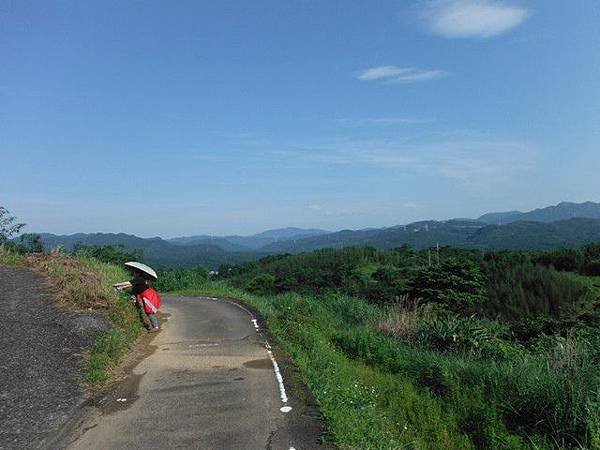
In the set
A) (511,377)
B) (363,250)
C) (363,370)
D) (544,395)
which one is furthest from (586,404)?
(363,250)

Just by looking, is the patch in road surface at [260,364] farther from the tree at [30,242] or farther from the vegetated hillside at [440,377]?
the tree at [30,242]

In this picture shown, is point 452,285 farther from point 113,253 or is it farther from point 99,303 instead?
point 99,303

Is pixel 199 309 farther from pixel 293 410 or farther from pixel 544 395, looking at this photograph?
pixel 544 395

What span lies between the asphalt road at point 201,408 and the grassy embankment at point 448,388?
0.53 meters

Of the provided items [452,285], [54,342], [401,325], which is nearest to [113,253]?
[401,325]

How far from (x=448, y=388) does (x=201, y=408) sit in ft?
14.4

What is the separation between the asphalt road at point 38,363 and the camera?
5320 mm

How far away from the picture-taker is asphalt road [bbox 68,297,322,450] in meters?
5.05

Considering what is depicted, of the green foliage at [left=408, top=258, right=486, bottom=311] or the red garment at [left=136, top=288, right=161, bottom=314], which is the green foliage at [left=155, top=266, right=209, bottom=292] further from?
the red garment at [left=136, top=288, right=161, bottom=314]

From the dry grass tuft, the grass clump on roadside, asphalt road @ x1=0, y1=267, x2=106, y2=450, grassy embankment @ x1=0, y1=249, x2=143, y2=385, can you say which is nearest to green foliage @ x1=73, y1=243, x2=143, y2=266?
grassy embankment @ x1=0, y1=249, x2=143, y2=385

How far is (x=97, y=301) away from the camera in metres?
10.1

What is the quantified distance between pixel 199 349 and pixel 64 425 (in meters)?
3.68

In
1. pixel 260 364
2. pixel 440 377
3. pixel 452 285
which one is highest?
pixel 260 364

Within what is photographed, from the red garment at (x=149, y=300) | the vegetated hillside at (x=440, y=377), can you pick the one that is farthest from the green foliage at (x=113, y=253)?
the red garment at (x=149, y=300)
